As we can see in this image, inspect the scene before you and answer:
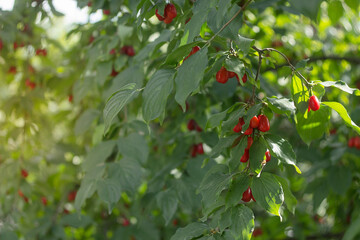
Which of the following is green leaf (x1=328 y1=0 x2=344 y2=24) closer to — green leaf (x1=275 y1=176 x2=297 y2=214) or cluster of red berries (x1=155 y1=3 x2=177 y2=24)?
cluster of red berries (x1=155 y1=3 x2=177 y2=24)

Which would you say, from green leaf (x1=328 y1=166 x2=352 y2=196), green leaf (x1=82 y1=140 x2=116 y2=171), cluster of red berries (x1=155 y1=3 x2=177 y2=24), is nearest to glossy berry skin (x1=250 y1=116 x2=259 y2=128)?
cluster of red berries (x1=155 y1=3 x2=177 y2=24)

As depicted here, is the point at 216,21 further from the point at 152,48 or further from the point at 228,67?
the point at 152,48

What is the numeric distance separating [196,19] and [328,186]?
142 cm

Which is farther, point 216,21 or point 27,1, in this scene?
point 27,1

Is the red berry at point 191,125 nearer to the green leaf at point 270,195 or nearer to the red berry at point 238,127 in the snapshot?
the red berry at point 238,127

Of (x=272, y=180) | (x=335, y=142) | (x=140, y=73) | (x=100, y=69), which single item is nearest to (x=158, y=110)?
Answer: (x=272, y=180)

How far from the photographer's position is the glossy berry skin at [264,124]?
1.11 meters

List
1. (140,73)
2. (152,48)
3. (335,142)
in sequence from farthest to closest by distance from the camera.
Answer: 1. (335,142)
2. (140,73)
3. (152,48)

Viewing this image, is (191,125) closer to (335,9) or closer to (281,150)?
(335,9)

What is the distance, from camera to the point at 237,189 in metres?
1.08

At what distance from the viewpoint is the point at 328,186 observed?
6.98ft

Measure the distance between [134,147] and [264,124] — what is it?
31.3 inches

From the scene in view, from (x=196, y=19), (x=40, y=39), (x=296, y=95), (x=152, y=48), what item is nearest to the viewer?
(x=196, y=19)

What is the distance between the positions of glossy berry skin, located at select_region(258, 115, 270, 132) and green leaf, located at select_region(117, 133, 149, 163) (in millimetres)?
737
